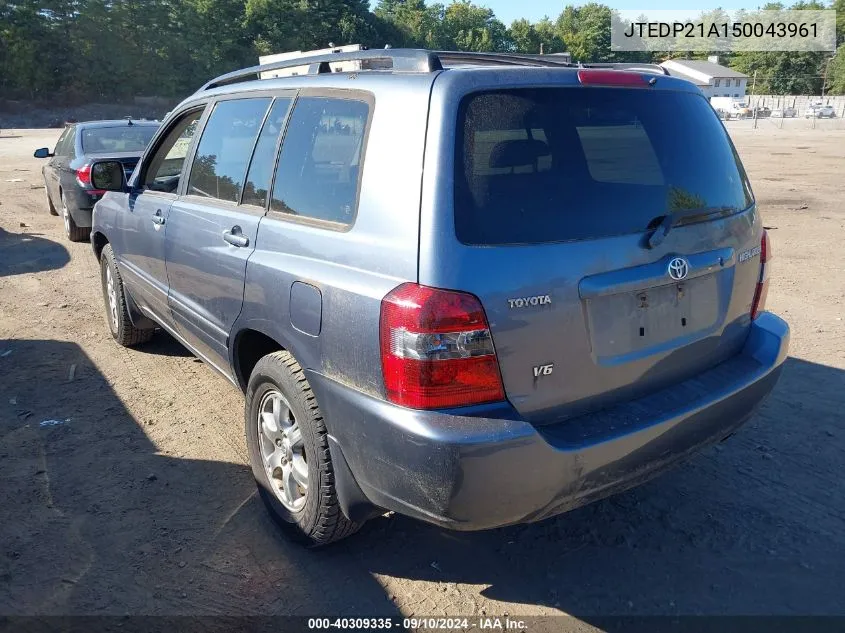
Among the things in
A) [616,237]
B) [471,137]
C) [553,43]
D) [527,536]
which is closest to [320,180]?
[471,137]

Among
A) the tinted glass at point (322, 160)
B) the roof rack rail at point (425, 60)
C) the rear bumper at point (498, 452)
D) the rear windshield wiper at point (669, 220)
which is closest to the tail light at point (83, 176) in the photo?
the roof rack rail at point (425, 60)

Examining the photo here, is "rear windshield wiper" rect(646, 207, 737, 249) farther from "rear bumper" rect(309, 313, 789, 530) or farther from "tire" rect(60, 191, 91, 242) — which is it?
"tire" rect(60, 191, 91, 242)

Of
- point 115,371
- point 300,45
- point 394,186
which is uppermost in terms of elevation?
point 300,45

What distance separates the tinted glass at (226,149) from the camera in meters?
3.48

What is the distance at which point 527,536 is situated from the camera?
318 cm

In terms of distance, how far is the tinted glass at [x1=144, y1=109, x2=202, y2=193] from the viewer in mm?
4238

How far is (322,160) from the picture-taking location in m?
2.89

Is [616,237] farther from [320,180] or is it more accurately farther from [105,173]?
[105,173]

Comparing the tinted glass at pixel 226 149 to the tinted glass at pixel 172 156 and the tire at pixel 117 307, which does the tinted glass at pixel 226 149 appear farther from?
the tire at pixel 117 307

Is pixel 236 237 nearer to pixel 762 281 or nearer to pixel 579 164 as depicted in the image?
pixel 579 164

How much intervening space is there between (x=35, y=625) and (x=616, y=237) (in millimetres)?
2661

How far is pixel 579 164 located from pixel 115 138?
9.09 m

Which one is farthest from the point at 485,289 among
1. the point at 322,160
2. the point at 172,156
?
the point at 172,156

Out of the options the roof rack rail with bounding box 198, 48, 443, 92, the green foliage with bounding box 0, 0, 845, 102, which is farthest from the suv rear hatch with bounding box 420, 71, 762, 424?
the green foliage with bounding box 0, 0, 845, 102
